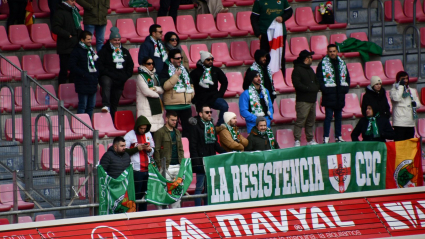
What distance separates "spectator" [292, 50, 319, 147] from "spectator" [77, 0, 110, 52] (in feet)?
12.0

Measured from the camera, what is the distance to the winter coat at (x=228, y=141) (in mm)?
11547

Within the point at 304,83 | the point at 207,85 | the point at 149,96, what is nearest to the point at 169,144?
the point at 149,96

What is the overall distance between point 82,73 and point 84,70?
0.08 m

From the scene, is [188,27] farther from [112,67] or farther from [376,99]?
A: [376,99]

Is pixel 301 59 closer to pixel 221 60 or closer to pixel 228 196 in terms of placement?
pixel 221 60

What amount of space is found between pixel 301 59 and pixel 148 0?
4058 mm

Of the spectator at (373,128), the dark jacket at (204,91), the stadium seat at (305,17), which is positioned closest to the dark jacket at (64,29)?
the dark jacket at (204,91)

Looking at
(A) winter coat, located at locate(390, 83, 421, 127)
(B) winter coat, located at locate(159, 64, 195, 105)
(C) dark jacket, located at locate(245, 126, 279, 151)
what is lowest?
(C) dark jacket, located at locate(245, 126, 279, 151)

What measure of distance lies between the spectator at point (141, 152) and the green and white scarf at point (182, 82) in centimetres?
160

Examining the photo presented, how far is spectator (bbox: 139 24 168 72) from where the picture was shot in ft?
41.6

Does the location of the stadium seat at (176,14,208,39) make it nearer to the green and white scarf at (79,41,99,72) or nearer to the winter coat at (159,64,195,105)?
the winter coat at (159,64,195,105)

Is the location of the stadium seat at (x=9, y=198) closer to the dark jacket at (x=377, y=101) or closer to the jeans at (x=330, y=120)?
the jeans at (x=330, y=120)

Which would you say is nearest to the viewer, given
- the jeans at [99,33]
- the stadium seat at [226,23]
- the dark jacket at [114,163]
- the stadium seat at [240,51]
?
the dark jacket at [114,163]

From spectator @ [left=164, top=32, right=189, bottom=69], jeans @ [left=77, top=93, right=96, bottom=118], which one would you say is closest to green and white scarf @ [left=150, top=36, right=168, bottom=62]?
spectator @ [left=164, top=32, right=189, bottom=69]
